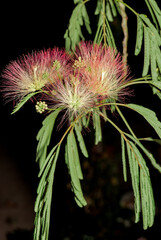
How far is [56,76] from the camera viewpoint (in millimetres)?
828

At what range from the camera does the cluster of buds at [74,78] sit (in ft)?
2.60

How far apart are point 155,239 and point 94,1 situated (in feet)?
4.58

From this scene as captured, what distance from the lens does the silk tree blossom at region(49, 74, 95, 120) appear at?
0.79 meters

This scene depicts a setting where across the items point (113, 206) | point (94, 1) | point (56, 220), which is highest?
point (94, 1)

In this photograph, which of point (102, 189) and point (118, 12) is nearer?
point (118, 12)

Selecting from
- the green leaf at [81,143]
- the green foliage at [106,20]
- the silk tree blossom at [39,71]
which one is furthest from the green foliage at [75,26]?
the green leaf at [81,143]

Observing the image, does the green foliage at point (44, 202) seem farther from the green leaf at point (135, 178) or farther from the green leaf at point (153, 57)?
the green leaf at point (153, 57)

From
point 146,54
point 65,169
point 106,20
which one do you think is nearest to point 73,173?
point 146,54

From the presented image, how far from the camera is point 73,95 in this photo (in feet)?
2.66

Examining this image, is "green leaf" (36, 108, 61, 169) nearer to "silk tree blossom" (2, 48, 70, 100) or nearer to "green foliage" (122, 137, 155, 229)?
"silk tree blossom" (2, 48, 70, 100)

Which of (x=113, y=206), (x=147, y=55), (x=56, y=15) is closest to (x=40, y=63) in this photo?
(x=147, y=55)

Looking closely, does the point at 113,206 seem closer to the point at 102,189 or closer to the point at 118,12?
the point at 102,189

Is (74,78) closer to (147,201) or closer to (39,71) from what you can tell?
(39,71)

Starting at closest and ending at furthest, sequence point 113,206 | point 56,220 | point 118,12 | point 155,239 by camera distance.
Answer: point 118,12 → point 155,239 → point 56,220 → point 113,206
